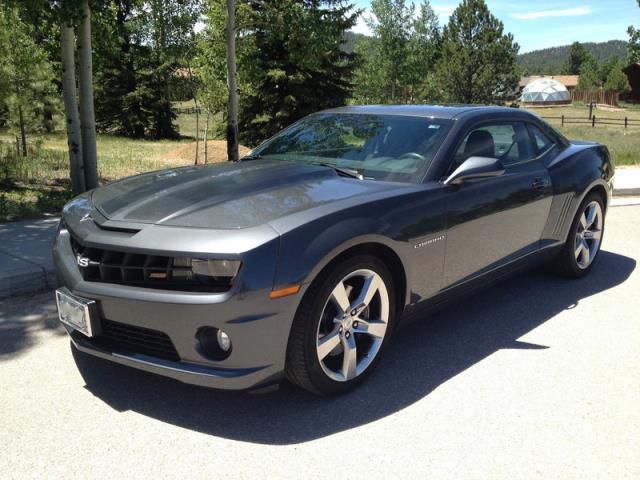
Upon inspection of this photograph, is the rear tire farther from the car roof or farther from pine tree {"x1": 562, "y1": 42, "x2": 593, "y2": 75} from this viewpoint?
pine tree {"x1": 562, "y1": 42, "x2": 593, "y2": 75}

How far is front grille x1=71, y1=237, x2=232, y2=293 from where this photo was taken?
2756 millimetres

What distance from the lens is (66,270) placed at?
3.15m

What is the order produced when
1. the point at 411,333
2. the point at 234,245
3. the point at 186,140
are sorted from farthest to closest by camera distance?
the point at 186,140, the point at 411,333, the point at 234,245

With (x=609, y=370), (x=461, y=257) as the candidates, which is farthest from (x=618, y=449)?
(x=461, y=257)

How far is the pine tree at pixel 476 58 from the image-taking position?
44.6m

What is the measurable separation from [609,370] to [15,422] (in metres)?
3.31

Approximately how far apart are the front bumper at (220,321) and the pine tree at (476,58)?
145 ft

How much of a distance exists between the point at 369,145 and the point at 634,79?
370ft

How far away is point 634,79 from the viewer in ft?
331

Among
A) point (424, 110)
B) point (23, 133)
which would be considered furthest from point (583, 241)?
point (23, 133)

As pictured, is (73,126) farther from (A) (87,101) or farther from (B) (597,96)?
(B) (597,96)

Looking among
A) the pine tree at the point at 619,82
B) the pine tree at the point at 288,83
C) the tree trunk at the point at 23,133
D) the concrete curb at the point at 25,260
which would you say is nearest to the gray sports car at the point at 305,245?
the concrete curb at the point at 25,260

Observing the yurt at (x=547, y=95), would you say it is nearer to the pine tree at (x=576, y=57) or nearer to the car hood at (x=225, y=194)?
the pine tree at (x=576, y=57)

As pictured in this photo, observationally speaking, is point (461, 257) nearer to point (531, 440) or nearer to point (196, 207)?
point (531, 440)
